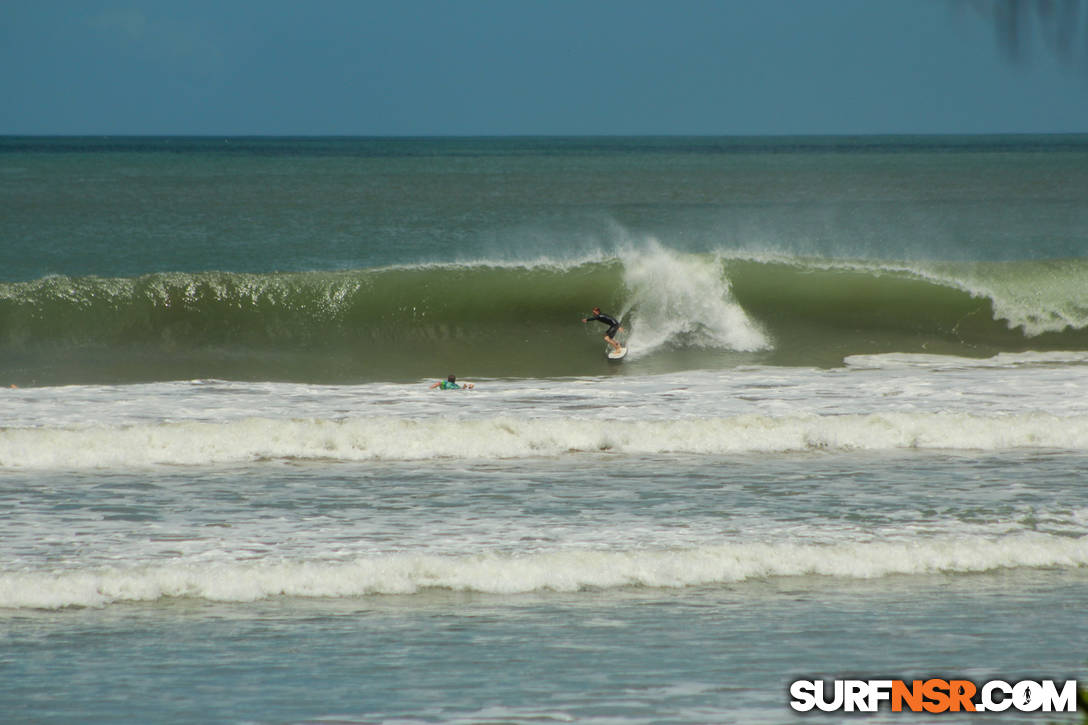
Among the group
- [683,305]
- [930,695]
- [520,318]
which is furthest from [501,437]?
[520,318]

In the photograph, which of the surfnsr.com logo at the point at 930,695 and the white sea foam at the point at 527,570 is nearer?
the surfnsr.com logo at the point at 930,695

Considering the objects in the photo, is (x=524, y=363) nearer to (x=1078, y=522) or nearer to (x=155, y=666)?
(x=1078, y=522)

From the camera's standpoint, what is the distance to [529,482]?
9750 mm

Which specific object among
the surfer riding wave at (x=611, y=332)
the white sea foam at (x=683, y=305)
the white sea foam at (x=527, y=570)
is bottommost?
the white sea foam at (x=527, y=570)

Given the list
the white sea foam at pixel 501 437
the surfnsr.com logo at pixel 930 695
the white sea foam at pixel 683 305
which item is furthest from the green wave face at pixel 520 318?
the surfnsr.com logo at pixel 930 695

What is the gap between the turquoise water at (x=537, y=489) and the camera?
5789mm

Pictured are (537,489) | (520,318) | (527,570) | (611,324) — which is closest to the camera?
(527,570)

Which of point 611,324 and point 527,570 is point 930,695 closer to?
point 527,570

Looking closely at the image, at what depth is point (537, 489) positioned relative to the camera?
947cm

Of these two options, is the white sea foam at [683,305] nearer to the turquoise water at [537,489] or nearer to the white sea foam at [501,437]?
the turquoise water at [537,489]

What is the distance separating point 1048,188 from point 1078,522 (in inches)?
2846

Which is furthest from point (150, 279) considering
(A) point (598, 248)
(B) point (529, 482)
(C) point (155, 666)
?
(A) point (598, 248)

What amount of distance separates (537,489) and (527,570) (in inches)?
88.8

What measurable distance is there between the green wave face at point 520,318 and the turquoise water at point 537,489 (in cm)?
9
